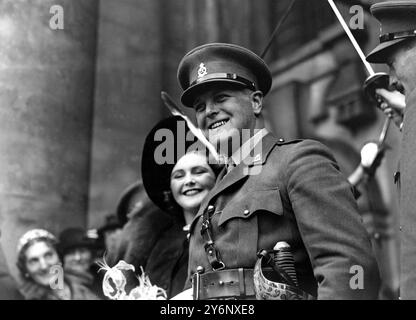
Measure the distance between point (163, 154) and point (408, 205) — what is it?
1.57m

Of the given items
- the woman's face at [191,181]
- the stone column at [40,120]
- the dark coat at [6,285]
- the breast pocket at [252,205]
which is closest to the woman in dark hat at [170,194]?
the woman's face at [191,181]

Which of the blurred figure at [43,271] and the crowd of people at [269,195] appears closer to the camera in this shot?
the crowd of people at [269,195]

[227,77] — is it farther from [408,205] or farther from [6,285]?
[6,285]

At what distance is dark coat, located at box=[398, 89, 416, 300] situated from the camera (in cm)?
173

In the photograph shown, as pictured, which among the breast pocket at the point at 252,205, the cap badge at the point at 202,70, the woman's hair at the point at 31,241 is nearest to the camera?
the breast pocket at the point at 252,205

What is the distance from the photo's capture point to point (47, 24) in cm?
464

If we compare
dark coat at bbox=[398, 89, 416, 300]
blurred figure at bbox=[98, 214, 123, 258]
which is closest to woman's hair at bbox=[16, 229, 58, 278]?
blurred figure at bbox=[98, 214, 123, 258]

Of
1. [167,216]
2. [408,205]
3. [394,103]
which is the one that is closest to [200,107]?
[408,205]

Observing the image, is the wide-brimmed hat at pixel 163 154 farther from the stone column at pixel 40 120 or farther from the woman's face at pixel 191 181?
the stone column at pixel 40 120

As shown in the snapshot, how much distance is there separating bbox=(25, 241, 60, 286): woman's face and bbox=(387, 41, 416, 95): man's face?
8.63ft

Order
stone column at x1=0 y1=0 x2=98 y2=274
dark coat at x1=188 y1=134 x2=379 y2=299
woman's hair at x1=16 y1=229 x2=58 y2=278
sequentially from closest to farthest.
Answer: dark coat at x1=188 y1=134 x2=379 y2=299 → woman's hair at x1=16 y1=229 x2=58 y2=278 → stone column at x1=0 y1=0 x2=98 y2=274

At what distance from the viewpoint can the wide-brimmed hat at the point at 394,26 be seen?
7.11 feet

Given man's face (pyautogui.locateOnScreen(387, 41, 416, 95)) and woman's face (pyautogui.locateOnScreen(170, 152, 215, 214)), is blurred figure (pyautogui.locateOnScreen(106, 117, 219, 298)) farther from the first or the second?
man's face (pyautogui.locateOnScreen(387, 41, 416, 95))

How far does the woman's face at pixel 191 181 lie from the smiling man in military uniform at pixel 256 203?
54 cm
